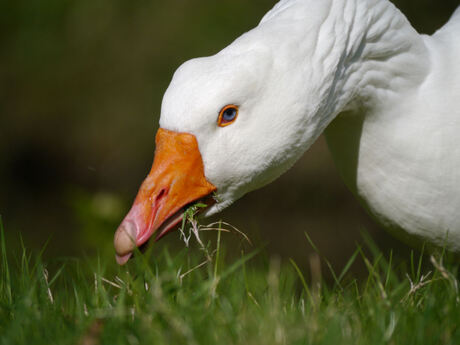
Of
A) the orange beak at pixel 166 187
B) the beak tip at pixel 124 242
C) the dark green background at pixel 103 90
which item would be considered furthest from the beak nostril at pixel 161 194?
the dark green background at pixel 103 90

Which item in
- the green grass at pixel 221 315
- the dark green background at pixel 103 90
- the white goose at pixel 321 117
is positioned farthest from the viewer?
the dark green background at pixel 103 90

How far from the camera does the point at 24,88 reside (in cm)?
1069

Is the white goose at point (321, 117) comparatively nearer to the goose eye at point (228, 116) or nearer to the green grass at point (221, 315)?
the goose eye at point (228, 116)

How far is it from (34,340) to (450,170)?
2245mm

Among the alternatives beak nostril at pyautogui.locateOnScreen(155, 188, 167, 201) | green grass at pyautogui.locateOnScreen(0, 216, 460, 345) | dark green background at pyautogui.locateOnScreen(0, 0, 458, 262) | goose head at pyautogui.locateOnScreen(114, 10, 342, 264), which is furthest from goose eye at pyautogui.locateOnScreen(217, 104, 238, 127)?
dark green background at pyautogui.locateOnScreen(0, 0, 458, 262)

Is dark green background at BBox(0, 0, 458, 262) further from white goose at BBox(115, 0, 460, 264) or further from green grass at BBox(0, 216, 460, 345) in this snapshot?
green grass at BBox(0, 216, 460, 345)

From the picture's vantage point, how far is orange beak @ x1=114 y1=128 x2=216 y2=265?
3.06 m

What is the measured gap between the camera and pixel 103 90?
10.7 meters

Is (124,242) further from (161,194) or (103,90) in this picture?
(103,90)

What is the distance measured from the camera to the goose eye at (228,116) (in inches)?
121

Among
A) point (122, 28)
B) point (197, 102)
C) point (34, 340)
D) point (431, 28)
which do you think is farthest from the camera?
point (122, 28)

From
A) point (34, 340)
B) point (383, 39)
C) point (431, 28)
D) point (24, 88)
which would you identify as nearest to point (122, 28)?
point (24, 88)

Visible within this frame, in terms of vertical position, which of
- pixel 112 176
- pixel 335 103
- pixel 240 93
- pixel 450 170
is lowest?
pixel 112 176

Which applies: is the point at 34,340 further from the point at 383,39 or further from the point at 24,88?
the point at 24,88
